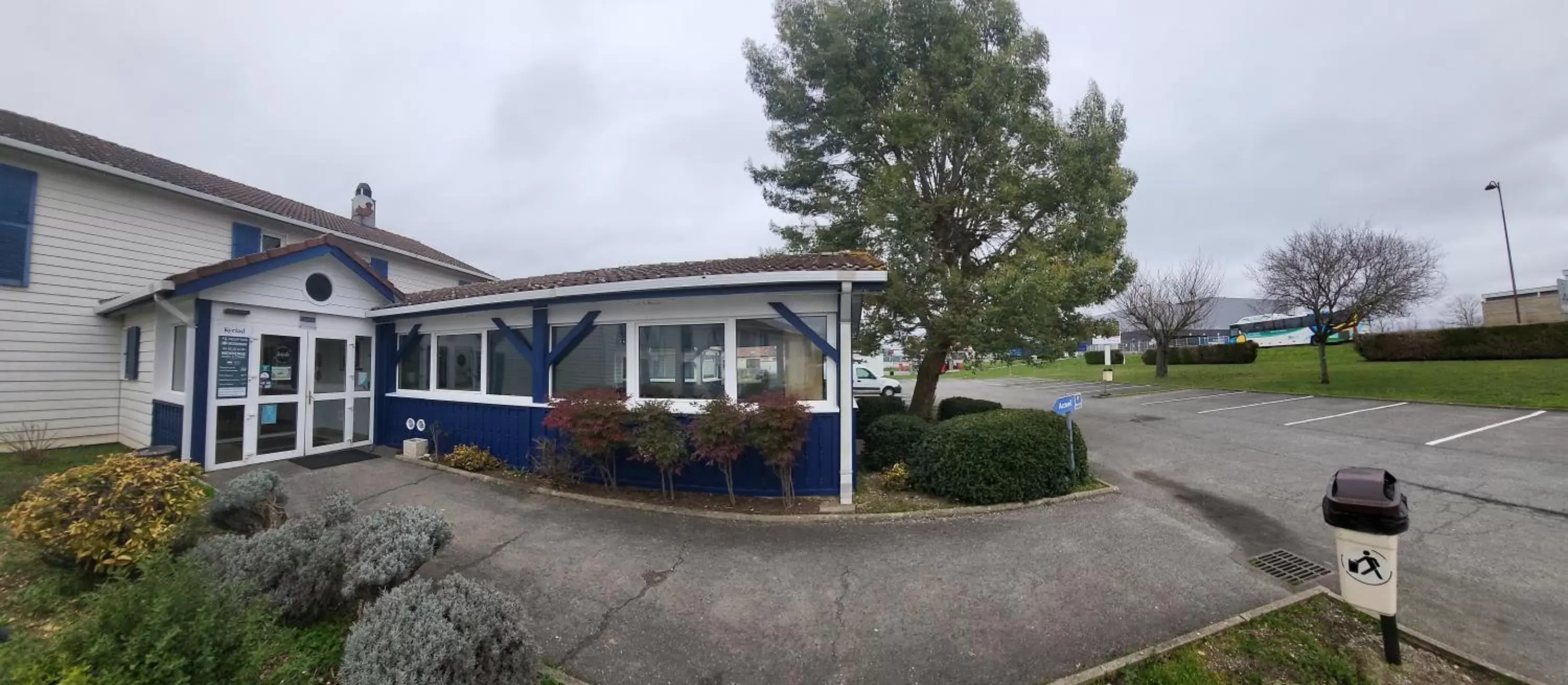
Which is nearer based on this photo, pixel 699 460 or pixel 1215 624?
pixel 1215 624

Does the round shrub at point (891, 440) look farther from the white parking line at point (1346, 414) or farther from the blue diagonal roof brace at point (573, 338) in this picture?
the white parking line at point (1346, 414)

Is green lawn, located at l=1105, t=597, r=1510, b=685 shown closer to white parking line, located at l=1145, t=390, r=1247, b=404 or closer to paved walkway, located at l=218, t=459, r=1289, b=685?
paved walkway, located at l=218, t=459, r=1289, b=685

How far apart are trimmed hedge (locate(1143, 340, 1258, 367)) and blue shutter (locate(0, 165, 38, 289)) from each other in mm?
35689

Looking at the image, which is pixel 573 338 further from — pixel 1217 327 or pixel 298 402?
pixel 1217 327

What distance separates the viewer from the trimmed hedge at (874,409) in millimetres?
9664

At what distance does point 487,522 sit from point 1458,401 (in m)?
22.4

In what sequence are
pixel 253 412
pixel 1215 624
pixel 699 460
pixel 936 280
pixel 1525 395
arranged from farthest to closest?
pixel 1525 395 < pixel 936 280 < pixel 253 412 < pixel 699 460 < pixel 1215 624

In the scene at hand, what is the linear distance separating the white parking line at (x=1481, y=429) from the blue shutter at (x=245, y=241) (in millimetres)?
22843

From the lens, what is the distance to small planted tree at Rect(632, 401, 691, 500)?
20.1 ft

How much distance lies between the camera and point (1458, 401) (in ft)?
44.7

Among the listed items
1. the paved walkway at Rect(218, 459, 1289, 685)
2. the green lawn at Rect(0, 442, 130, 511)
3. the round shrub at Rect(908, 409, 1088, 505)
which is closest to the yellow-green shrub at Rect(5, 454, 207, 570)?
the paved walkway at Rect(218, 459, 1289, 685)

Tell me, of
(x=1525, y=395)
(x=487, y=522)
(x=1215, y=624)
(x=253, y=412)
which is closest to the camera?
(x=1215, y=624)

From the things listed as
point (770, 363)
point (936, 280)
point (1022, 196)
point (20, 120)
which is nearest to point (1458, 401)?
point (1022, 196)

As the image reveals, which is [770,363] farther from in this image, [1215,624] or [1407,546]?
[1407,546]
